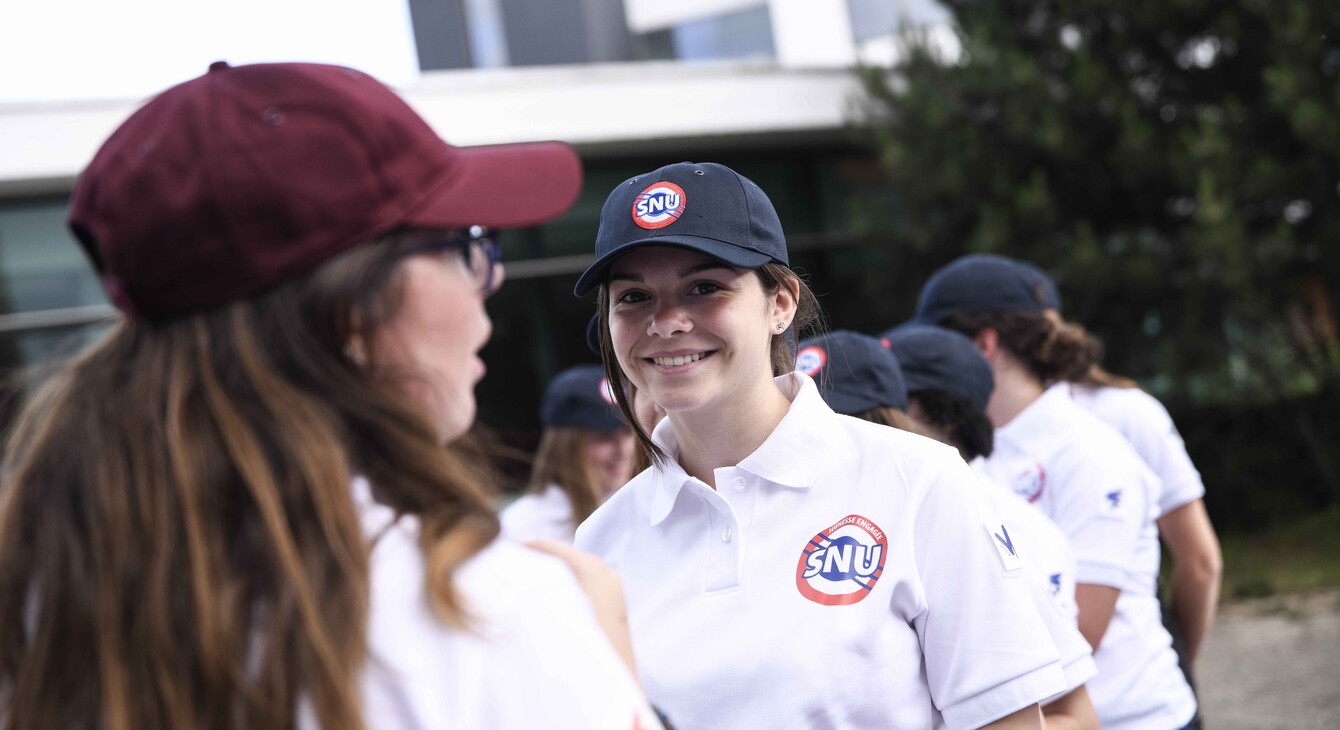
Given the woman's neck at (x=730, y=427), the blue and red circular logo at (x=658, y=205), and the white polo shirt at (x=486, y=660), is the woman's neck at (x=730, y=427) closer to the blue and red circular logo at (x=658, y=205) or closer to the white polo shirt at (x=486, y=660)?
the blue and red circular logo at (x=658, y=205)

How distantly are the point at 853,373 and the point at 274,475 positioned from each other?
5.75 feet

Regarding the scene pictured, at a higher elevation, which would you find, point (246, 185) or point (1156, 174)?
point (246, 185)

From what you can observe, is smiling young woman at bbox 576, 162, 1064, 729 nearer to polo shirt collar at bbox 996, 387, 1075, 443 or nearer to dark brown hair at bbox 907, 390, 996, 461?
dark brown hair at bbox 907, 390, 996, 461

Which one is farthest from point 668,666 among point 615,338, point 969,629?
point 615,338

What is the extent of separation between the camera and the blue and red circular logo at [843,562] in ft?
6.22

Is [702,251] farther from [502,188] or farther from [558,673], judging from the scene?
[558,673]

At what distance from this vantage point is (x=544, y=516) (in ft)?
16.5

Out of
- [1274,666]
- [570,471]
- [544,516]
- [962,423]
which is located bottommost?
[1274,666]

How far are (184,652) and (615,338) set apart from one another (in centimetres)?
133

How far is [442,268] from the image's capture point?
3.72 feet

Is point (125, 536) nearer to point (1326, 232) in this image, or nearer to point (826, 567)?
point (826, 567)

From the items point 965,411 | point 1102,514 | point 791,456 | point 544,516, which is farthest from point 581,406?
point 791,456

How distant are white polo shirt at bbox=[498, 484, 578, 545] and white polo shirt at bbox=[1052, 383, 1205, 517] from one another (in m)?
2.09

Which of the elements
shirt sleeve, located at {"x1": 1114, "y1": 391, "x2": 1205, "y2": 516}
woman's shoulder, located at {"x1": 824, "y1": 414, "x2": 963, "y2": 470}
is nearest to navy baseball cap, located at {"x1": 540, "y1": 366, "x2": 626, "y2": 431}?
shirt sleeve, located at {"x1": 1114, "y1": 391, "x2": 1205, "y2": 516}
